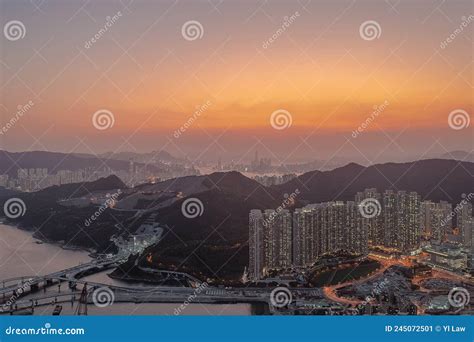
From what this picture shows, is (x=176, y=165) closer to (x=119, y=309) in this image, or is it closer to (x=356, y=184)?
(x=119, y=309)

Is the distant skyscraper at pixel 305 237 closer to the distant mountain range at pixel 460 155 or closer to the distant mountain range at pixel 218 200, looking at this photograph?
the distant mountain range at pixel 218 200

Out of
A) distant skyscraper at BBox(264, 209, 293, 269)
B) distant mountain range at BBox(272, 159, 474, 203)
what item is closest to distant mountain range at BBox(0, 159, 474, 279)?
distant mountain range at BBox(272, 159, 474, 203)

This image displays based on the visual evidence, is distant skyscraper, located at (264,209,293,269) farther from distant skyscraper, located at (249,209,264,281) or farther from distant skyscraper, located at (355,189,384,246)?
distant skyscraper, located at (355,189,384,246)

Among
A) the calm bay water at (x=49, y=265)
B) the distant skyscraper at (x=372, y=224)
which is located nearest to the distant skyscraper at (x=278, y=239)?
the calm bay water at (x=49, y=265)

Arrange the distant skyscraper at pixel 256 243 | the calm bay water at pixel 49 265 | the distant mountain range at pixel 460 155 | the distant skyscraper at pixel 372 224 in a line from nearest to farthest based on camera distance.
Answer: the calm bay water at pixel 49 265
the distant mountain range at pixel 460 155
the distant skyscraper at pixel 256 243
the distant skyscraper at pixel 372 224

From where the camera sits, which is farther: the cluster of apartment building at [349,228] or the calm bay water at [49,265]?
the cluster of apartment building at [349,228]

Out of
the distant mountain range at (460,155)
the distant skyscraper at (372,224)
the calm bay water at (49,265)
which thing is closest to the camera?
the calm bay water at (49,265)

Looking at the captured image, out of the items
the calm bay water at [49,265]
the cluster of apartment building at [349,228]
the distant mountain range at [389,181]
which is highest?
the distant mountain range at [389,181]
